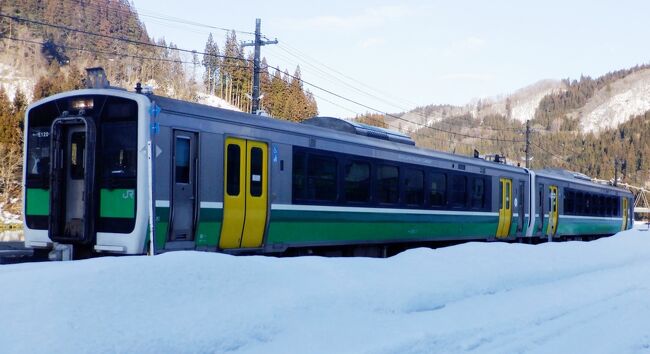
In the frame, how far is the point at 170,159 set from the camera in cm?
1051

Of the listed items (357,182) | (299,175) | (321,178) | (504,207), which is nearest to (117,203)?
(299,175)

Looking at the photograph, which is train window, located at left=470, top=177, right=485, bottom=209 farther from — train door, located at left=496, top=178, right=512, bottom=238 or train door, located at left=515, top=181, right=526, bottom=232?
train door, located at left=515, top=181, right=526, bottom=232

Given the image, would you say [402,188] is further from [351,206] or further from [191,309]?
[191,309]

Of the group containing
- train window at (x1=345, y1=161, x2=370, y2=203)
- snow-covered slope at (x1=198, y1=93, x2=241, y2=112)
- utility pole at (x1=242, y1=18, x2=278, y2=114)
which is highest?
snow-covered slope at (x1=198, y1=93, x2=241, y2=112)

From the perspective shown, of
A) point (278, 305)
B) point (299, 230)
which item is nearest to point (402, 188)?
point (299, 230)

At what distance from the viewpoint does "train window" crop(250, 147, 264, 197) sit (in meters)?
12.0

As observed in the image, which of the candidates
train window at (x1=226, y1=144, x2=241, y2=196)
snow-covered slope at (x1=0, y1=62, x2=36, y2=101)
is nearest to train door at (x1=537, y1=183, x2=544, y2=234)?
train window at (x1=226, y1=144, x2=241, y2=196)

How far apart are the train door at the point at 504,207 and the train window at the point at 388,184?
22.8 feet

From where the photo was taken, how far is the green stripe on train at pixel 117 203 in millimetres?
10281

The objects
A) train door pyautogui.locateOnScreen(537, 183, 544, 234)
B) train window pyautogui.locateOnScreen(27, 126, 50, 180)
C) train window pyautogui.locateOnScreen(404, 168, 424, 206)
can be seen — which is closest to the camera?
train window pyautogui.locateOnScreen(27, 126, 50, 180)

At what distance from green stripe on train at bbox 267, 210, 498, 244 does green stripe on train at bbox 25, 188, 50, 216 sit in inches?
149

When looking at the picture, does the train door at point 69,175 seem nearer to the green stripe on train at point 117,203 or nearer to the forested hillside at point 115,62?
the green stripe on train at point 117,203

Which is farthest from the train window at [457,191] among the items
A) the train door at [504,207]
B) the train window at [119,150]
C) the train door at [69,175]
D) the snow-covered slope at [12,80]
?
the snow-covered slope at [12,80]

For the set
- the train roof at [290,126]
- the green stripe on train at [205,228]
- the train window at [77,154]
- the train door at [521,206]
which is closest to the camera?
the green stripe on train at [205,228]
